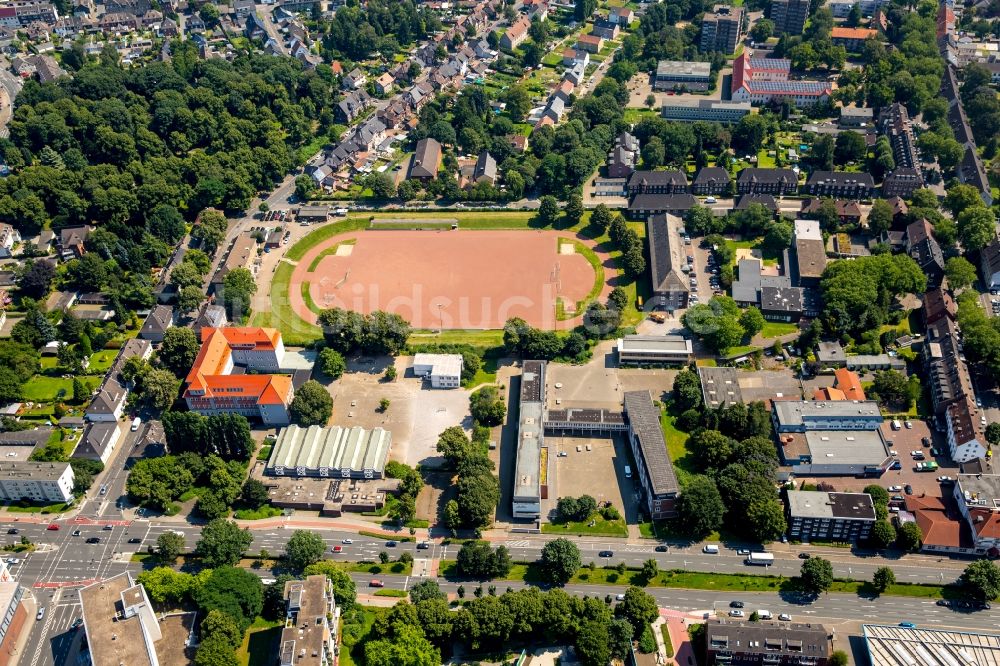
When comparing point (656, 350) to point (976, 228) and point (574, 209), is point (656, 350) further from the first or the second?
point (976, 228)

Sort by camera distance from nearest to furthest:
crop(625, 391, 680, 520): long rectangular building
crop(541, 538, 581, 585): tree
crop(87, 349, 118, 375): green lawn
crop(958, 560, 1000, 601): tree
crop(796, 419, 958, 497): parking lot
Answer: crop(958, 560, 1000, 601): tree
crop(541, 538, 581, 585): tree
crop(625, 391, 680, 520): long rectangular building
crop(796, 419, 958, 497): parking lot
crop(87, 349, 118, 375): green lawn

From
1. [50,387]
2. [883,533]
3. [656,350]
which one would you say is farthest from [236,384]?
[883,533]

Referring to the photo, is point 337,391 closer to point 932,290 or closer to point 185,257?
point 185,257

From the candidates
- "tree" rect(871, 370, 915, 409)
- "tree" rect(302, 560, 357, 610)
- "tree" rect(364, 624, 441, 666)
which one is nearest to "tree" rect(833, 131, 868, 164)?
"tree" rect(871, 370, 915, 409)

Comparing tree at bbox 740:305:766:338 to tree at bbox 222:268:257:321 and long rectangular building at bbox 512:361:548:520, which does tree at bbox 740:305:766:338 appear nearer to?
long rectangular building at bbox 512:361:548:520

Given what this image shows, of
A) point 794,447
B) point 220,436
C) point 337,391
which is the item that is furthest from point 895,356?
point 220,436

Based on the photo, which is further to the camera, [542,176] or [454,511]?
[542,176]

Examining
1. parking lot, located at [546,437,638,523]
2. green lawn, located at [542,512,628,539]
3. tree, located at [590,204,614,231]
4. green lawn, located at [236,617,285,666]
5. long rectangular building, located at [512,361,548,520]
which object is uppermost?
tree, located at [590,204,614,231]
